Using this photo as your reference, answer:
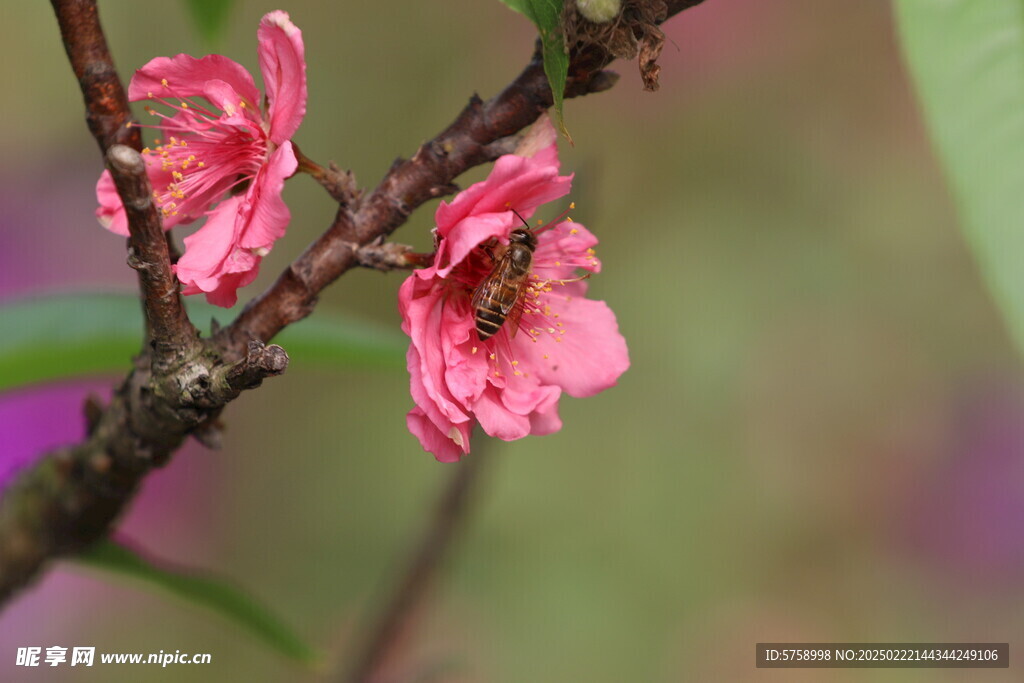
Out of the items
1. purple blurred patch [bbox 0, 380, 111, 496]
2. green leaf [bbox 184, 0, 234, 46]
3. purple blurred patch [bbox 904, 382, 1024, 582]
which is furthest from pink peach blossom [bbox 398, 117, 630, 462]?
purple blurred patch [bbox 904, 382, 1024, 582]

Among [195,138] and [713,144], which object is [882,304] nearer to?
[713,144]

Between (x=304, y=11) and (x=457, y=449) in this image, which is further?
(x=304, y=11)

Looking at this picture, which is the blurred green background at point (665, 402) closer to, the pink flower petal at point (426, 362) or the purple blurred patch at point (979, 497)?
the purple blurred patch at point (979, 497)

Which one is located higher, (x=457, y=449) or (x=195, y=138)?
(x=195, y=138)

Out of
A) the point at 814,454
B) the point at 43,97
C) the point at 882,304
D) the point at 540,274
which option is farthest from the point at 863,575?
the point at 43,97

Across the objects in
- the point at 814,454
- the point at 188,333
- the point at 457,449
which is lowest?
the point at 814,454

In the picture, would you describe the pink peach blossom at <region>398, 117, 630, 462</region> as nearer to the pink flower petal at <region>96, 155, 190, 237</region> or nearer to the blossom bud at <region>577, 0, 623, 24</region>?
the blossom bud at <region>577, 0, 623, 24</region>

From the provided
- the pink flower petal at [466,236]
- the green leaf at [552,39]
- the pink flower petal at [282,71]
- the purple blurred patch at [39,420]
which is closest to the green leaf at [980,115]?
the green leaf at [552,39]
